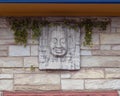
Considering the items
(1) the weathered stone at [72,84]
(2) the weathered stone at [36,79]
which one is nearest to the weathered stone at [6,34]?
(2) the weathered stone at [36,79]

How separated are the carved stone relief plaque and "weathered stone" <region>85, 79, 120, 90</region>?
294 mm

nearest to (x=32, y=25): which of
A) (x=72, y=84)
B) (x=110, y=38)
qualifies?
(x=72, y=84)

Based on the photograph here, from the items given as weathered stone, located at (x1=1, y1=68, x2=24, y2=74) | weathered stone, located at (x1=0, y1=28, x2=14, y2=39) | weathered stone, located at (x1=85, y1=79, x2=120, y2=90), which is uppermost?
weathered stone, located at (x1=0, y1=28, x2=14, y2=39)

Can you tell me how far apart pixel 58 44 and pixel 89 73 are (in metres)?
0.60

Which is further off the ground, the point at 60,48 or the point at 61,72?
the point at 60,48

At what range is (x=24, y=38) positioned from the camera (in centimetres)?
482

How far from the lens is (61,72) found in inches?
190

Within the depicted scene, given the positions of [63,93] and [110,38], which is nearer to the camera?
[63,93]

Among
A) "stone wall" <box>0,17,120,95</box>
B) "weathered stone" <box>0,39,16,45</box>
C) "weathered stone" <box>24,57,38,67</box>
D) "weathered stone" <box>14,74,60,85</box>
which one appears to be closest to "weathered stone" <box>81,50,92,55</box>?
"stone wall" <box>0,17,120,95</box>

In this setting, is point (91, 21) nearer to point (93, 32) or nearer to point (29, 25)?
point (93, 32)

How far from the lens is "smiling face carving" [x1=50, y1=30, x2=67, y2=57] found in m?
4.75

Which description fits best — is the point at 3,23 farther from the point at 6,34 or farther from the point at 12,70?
the point at 12,70

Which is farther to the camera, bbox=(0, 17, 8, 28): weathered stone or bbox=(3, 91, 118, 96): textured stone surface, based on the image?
bbox=(0, 17, 8, 28): weathered stone

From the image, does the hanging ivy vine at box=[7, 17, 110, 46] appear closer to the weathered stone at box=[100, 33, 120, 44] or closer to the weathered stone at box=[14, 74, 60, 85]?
the weathered stone at box=[100, 33, 120, 44]
